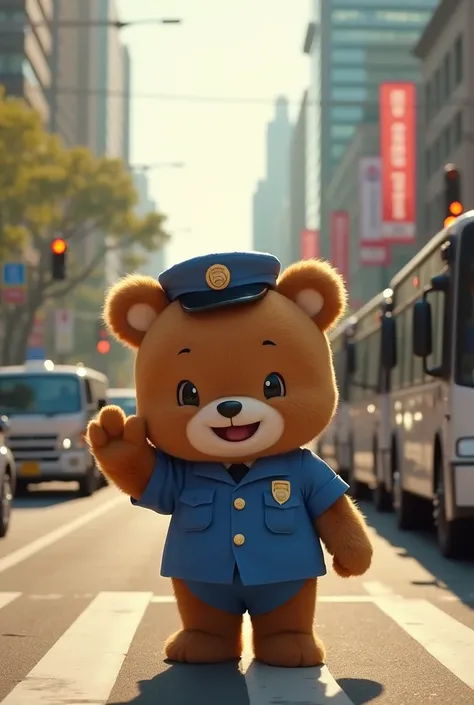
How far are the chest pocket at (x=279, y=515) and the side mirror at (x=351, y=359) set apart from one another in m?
19.0

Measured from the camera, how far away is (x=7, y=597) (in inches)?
421

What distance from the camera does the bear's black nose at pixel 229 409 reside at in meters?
7.07

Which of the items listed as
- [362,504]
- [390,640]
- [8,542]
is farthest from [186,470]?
[362,504]

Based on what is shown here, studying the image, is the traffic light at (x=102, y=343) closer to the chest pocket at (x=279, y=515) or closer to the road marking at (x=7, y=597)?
the road marking at (x=7, y=597)

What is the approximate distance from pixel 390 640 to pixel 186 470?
1.81 metres

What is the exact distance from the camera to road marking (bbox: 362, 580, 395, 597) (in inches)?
432

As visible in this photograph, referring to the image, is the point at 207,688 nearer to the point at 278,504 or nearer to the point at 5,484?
the point at 278,504

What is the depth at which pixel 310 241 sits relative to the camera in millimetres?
126562

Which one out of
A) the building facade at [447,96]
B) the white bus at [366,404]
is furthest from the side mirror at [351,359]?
the building facade at [447,96]

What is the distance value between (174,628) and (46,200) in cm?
3988

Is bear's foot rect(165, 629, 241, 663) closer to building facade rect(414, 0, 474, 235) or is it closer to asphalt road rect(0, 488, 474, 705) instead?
asphalt road rect(0, 488, 474, 705)

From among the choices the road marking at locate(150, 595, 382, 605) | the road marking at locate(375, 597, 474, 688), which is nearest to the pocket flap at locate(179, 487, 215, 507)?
the road marking at locate(375, 597, 474, 688)

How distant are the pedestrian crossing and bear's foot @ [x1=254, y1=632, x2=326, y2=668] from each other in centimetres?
5

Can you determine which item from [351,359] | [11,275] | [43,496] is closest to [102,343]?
[11,275]
